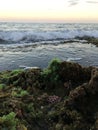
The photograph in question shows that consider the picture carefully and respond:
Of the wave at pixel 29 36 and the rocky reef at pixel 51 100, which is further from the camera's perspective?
the wave at pixel 29 36

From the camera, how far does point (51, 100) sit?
7.42 metres

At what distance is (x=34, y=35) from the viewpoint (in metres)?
44.3

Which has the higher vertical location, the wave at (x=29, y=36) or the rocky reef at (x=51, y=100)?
the rocky reef at (x=51, y=100)

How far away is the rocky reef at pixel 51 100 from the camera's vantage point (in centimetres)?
610

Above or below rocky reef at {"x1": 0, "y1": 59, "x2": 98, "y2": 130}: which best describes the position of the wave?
below

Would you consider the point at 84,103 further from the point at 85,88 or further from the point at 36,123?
the point at 36,123

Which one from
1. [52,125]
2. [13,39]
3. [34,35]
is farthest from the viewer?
[34,35]

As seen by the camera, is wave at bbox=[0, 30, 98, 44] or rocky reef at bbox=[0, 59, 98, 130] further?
wave at bbox=[0, 30, 98, 44]

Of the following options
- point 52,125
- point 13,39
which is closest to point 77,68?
point 52,125

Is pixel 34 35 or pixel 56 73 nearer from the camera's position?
pixel 56 73

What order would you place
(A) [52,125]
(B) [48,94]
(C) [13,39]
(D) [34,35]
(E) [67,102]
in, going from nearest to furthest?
(A) [52,125] → (E) [67,102] → (B) [48,94] → (C) [13,39] → (D) [34,35]

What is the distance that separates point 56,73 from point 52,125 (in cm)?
234

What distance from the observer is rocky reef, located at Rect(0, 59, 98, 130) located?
6.10m

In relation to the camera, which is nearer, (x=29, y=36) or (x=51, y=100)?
(x=51, y=100)
